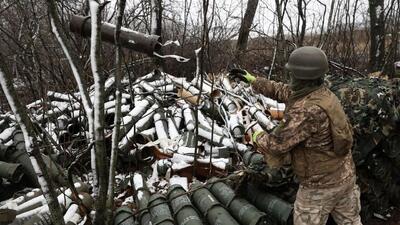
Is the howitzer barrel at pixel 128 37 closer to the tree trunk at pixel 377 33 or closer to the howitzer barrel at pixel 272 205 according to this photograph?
the howitzer barrel at pixel 272 205

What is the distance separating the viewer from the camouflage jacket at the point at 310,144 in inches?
93.7

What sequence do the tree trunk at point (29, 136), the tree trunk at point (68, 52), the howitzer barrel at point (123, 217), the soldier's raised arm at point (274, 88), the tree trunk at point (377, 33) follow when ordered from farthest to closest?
the tree trunk at point (377, 33) < the soldier's raised arm at point (274, 88) < the howitzer barrel at point (123, 217) < the tree trunk at point (68, 52) < the tree trunk at point (29, 136)

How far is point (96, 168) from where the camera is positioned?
255 centimetres

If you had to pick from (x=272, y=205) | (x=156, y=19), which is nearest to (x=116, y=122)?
(x=272, y=205)

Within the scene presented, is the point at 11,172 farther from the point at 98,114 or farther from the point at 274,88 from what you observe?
the point at 274,88

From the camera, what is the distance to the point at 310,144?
246 centimetres

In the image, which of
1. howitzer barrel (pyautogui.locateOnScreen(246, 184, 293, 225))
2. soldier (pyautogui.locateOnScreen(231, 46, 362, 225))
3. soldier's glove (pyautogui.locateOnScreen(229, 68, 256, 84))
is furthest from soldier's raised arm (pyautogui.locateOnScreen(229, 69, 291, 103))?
soldier (pyautogui.locateOnScreen(231, 46, 362, 225))

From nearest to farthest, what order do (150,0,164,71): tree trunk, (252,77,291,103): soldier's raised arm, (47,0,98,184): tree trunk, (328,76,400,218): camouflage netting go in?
(47,0,98,184): tree trunk, (328,76,400,218): camouflage netting, (252,77,291,103): soldier's raised arm, (150,0,164,71): tree trunk

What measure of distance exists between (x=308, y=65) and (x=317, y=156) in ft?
1.95

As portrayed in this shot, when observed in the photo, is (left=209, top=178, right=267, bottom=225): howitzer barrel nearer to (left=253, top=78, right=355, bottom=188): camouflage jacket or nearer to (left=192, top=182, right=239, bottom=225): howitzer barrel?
(left=192, top=182, right=239, bottom=225): howitzer barrel

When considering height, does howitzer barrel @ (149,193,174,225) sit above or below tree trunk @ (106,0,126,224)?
below

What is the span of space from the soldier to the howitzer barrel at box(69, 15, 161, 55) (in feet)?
3.06

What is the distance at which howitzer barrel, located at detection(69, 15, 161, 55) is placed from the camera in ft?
8.61

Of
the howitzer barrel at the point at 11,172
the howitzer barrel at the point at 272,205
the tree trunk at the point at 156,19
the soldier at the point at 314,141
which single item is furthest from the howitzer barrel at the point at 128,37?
the tree trunk at the point at 156,19
